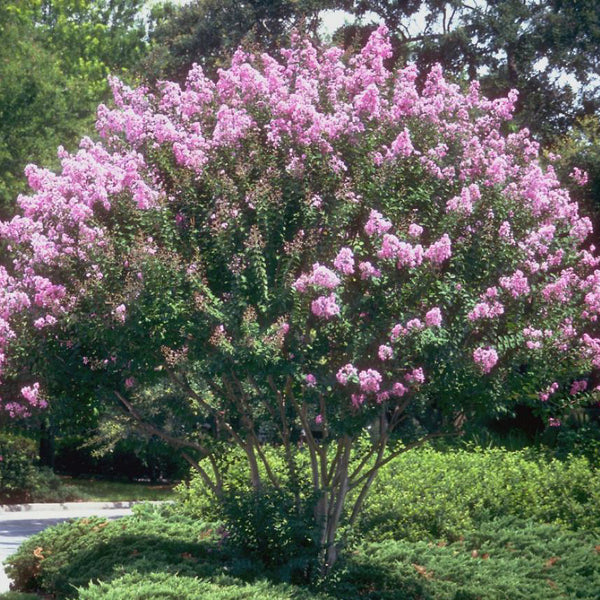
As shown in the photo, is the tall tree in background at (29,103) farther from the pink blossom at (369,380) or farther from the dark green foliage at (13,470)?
the pink blossom at (369,380)

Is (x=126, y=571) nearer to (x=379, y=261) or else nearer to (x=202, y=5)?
(x=379, y=261)

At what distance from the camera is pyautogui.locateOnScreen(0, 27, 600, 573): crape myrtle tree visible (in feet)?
29.4

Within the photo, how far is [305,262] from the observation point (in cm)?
925

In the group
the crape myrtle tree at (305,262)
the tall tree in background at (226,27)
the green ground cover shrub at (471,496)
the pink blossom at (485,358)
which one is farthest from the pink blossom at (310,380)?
the tall tree in background at (226,27)

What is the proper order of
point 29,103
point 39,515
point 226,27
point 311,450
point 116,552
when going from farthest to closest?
point 226,27 < point 29,103 < point 39,515 < point 116,552 < point 311,450

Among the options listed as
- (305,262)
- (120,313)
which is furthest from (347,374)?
(120,313)

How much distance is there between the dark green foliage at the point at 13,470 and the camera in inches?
952

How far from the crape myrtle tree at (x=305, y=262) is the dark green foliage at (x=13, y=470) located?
14.4 metres

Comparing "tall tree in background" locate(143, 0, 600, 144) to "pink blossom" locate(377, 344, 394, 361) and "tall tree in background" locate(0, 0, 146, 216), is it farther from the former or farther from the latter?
"pink blossom" locate(377, 344, 394, 361)

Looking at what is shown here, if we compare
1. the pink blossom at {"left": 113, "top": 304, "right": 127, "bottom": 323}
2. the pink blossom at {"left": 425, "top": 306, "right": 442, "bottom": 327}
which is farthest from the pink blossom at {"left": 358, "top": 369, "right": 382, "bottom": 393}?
the pink blossom at {"left": 113, "top": 304, "right": 127, "bottom": 323}

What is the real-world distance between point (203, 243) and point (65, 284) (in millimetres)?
1309

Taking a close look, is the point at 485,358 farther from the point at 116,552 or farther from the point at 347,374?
the point at 116,552

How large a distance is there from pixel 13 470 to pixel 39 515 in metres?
2.22

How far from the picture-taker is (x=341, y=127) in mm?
9492
